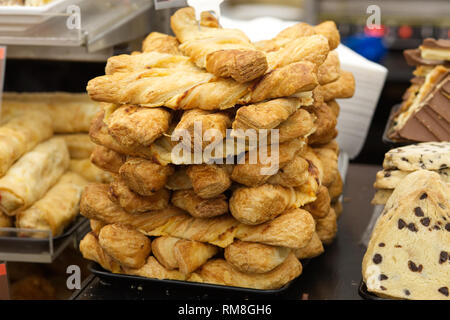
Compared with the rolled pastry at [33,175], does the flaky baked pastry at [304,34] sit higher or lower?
higher

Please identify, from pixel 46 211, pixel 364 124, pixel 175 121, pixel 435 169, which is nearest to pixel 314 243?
pixel 435 169

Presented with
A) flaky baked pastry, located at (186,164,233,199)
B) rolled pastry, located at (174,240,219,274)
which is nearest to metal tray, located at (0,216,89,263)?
rolled pastry, located at (174,240,219,274)

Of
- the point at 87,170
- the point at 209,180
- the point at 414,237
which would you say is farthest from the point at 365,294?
the point at 87,170

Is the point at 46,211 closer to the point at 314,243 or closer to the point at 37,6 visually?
the point at 37,6

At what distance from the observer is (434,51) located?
193cm

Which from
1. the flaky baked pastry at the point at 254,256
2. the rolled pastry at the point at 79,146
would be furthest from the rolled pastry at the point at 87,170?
the flaky baked pastry at the point at 254,256

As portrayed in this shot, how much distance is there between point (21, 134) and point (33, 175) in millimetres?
146

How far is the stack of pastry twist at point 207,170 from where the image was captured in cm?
123

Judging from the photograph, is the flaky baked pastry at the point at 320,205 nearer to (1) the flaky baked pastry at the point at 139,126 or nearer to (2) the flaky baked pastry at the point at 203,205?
(2) the flaky baked pastry at the point at 203,205

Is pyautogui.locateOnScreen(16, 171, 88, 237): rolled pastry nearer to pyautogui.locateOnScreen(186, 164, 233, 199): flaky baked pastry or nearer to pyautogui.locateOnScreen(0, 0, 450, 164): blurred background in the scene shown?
pyautogui.locateOnScreen(0, 0, 450, 164): blurred background

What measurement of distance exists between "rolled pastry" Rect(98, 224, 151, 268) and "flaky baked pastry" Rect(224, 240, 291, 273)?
0.67 ft

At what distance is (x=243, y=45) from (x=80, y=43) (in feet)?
1.35

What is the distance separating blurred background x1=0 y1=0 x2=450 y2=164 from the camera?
154cm

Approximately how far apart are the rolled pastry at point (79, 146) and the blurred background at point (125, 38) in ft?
0.80
